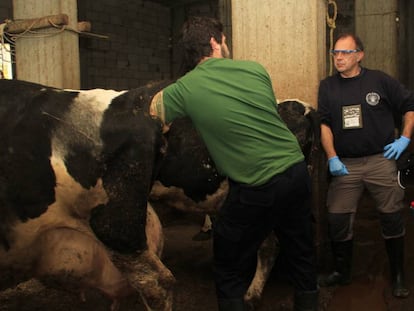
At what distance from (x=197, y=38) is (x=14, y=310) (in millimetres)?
2144

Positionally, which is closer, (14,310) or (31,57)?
(14,310)

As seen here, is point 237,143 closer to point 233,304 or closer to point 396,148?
point 233,304

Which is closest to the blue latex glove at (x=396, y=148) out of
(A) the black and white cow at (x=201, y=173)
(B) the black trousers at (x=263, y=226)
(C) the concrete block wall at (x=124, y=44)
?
(A) the black and white cow at (x=201, y=173)

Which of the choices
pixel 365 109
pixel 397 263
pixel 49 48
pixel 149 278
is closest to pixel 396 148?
pixel 365 109

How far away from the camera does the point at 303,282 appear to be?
241 cm

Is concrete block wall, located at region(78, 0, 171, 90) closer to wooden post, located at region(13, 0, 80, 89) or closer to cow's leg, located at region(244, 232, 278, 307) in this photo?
wooden post, located at region(13, 0, 80, 89)

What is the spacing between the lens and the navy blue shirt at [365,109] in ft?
10.5

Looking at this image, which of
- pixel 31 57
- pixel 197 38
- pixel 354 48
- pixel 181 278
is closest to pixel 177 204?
pixel 181 278

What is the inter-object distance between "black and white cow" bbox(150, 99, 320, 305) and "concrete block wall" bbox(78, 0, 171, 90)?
8315mm

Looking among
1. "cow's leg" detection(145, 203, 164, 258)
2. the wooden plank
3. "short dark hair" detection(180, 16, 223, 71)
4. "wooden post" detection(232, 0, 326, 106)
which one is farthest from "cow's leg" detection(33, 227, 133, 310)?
the wooden plank

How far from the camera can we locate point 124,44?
11820mm

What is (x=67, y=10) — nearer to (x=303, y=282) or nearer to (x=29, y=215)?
(x=29, y=215)

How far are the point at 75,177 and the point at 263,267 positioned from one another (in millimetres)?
1678

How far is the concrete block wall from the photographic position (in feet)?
36.4
